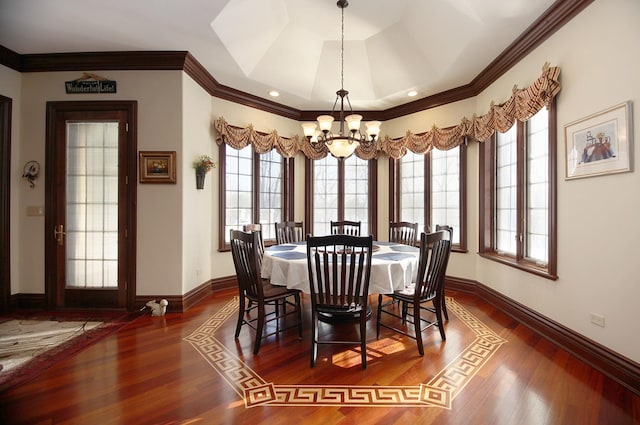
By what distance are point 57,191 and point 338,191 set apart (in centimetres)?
392

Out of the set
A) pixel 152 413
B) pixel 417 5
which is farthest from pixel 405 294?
pixel 417 5

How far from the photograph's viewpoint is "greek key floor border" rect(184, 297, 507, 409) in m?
1.95

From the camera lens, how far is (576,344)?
2.53 meters

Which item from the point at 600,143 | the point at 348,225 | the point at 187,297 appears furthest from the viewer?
the point at 348,225

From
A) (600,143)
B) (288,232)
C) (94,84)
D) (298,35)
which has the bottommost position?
(288,232)

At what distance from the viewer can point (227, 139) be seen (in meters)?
4.42

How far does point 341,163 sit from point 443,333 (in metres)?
3.41

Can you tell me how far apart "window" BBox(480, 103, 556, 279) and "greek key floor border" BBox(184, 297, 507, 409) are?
128 cm

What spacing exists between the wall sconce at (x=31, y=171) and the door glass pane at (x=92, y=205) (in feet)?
1.15

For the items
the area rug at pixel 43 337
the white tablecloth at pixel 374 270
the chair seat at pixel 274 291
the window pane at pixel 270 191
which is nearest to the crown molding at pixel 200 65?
the window pane at pixel 270 191

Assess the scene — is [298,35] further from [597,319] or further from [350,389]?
[597,319]

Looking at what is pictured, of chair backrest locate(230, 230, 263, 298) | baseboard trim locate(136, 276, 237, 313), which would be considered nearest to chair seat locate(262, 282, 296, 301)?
chair backrest locate(230, 230, 263, 298)

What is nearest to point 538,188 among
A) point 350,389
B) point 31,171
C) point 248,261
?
point 350,389

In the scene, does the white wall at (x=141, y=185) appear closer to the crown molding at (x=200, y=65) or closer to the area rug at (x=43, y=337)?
the crown molding at (x=200, y=65)
